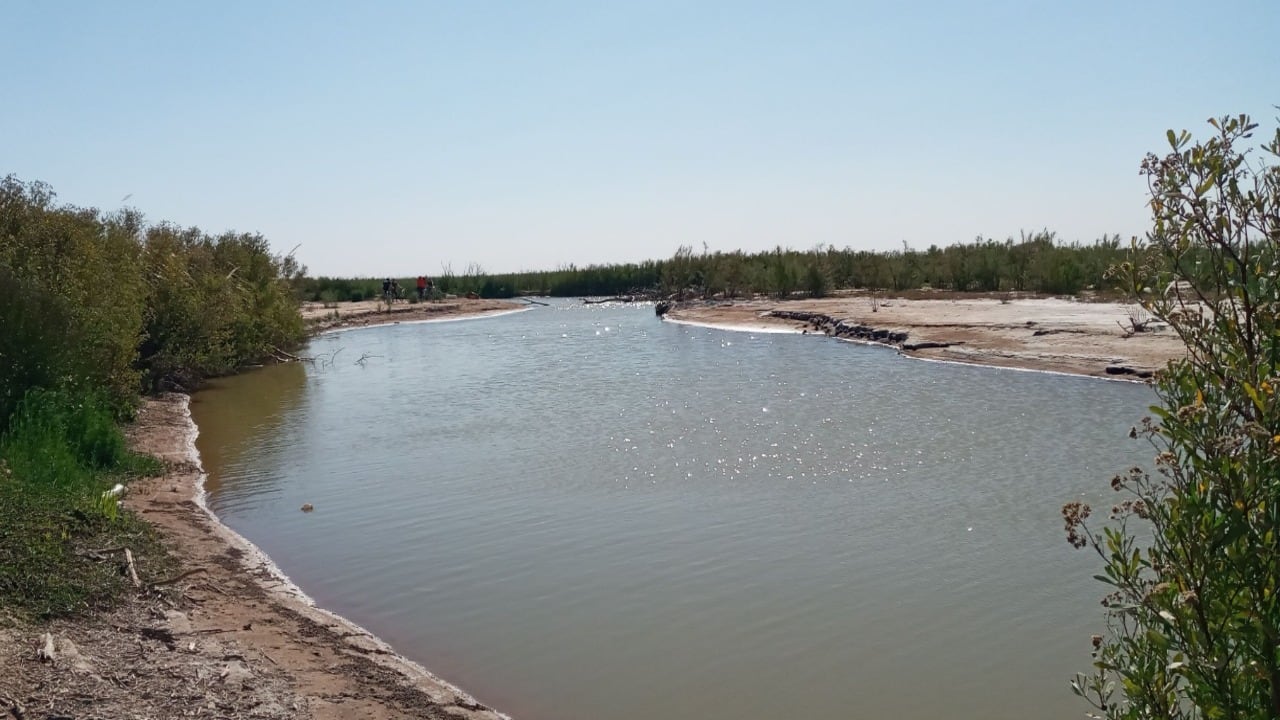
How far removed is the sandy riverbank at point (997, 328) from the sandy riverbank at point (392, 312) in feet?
44.5

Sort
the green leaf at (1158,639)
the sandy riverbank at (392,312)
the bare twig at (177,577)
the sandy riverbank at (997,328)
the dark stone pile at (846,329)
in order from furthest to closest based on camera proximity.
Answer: the sandy riverbank at (392,312) → the dark stone pile at (846,329) → the sandy riverbank at (997,328) → the bare twig at (177,577) → the green leaf at (1158,639)

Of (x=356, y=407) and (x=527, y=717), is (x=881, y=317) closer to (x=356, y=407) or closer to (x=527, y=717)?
(x=356, y=407)

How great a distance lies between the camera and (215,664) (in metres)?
5.88

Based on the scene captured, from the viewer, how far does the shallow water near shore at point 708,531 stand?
6.49 m

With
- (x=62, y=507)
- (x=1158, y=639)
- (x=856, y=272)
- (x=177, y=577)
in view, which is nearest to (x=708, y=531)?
(x=177, y=577)

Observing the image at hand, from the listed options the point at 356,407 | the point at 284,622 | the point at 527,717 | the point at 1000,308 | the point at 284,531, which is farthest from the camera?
the point at 1000,308

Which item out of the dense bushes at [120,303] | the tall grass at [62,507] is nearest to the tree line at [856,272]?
the dense bushes at [120,303]

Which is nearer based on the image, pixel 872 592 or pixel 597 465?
pixel 872 592

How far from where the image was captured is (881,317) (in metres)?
29.6

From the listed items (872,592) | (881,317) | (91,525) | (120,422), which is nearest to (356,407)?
(120,422)

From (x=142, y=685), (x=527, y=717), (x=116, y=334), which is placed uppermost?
(x=116, y=334)

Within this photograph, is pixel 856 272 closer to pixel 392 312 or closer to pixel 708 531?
pixel 392 312

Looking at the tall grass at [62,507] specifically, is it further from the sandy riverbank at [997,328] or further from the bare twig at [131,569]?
the sandy riverbank at [997,328]

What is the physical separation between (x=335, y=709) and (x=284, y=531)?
501cm
